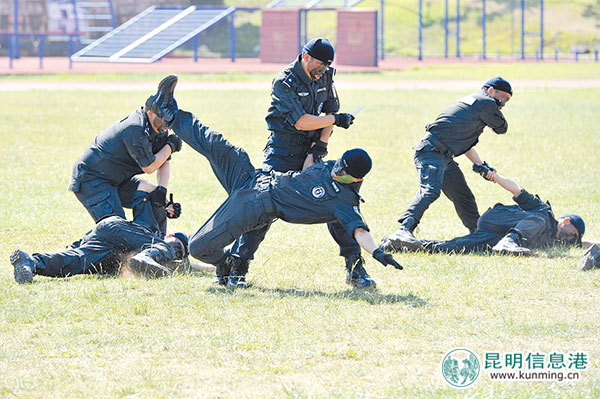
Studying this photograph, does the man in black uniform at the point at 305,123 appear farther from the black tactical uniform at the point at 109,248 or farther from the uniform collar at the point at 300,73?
the black tactical uniform at the point at 109,248

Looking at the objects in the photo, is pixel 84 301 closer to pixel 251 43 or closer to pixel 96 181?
pixel 96 181

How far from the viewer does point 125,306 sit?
6.79 metres

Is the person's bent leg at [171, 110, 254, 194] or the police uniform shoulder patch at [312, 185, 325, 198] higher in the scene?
the person's bent leg at [171, 110, 254, 194]

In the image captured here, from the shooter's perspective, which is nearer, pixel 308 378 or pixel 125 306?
pixel 308 378

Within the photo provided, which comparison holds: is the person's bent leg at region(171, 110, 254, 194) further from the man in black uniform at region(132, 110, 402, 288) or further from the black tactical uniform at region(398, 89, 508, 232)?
the black tactical uniform at region(398, 89, 508, 232)

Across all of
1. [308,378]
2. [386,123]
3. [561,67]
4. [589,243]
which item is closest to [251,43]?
[561,67]

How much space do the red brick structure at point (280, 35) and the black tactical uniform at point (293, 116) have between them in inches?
1464

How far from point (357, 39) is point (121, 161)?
3674 cm

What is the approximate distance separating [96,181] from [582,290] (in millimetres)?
4417

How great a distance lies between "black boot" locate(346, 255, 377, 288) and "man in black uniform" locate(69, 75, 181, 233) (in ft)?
6.22

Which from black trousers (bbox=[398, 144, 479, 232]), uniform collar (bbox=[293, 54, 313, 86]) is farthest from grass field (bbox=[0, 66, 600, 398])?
uniform collar (bbox=[293, 54, 313, 86])

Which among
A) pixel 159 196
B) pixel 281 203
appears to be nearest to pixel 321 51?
pixel 281 203

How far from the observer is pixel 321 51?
774 cm

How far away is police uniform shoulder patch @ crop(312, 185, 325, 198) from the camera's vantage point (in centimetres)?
733
